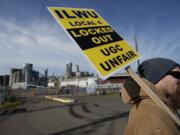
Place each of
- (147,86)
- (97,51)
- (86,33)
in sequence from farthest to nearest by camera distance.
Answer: (86,33) < (97,51) < (147,86)

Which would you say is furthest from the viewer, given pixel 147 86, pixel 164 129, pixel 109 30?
pixel 109 30

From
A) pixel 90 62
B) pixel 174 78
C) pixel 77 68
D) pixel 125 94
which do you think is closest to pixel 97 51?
pixel 90 62

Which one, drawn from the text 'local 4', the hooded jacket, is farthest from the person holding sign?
the text 'local 4'

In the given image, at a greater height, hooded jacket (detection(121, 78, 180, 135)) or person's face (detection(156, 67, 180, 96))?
person's face (detection(156, 67, 180, 96))

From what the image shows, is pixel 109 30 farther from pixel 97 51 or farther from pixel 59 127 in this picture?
pixel 59 127

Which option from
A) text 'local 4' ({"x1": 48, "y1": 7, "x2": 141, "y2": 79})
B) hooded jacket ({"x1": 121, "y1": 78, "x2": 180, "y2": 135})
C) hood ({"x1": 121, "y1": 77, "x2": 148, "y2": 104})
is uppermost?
text 'local 4' ({"x1": 48, "y1": 7, "x2": 141, "y2": 79})

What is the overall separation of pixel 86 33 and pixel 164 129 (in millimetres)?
1122

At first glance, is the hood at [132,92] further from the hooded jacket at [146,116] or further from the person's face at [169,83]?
the person's face at [169,83]

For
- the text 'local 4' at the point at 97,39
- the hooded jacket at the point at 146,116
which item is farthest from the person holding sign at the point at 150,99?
the text 'local 4' at the point at 97,39

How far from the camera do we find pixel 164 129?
4.38ft

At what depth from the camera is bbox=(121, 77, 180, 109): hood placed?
1643 millimetres

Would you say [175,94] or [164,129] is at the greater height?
[175,94]

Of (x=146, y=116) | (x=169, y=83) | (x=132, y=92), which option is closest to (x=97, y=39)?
(x=132, y=92)

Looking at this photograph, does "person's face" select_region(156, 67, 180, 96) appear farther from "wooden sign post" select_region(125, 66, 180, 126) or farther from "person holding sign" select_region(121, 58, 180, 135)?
"wooden sign post" select_region(125, 66, 180, 126)
